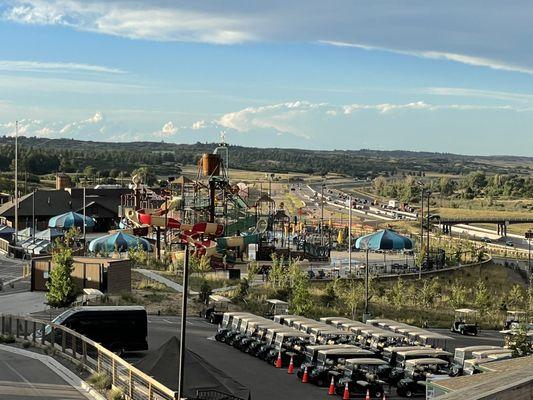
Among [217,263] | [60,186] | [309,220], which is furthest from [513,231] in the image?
[217,263]

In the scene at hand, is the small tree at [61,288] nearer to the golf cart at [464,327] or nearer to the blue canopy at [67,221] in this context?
the golf cart at [464,327]

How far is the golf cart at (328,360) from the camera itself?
28.5 meters

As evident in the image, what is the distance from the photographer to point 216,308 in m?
46.9

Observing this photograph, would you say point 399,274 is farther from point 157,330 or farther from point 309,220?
point 309,220

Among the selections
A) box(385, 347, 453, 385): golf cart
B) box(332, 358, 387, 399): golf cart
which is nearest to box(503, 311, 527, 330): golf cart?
box(385, 347, 453, 385): golf cart

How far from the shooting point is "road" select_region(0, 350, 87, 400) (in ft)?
75.5

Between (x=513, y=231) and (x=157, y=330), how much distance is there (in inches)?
5022

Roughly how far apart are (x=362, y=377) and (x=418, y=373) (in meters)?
2.06

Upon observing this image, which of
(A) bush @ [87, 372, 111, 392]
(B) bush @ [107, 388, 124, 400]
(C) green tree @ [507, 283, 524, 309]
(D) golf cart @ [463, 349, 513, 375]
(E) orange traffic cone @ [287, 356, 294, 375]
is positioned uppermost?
(B) bush @ [107, 388, 124, 400]

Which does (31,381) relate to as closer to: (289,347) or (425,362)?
(289,347)

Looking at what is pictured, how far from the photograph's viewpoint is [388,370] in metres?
28.9

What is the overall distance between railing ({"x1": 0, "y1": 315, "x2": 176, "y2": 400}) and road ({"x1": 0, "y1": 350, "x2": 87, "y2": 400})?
3.47 ft

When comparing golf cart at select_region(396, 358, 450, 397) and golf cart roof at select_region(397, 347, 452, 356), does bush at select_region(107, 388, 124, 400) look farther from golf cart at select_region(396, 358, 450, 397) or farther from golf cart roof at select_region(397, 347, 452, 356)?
golf cart roof at select_region(397, 347, 452, 356)

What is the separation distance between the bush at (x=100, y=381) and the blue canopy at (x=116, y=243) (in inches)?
1792
